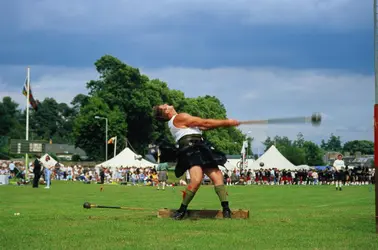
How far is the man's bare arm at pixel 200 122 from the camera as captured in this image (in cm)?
1089

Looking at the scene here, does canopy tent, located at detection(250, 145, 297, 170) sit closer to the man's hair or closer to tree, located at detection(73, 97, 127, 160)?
tree, located at detection(73, 97, 127, 160)

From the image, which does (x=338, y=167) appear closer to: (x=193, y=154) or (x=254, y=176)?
(x=254, y=176)

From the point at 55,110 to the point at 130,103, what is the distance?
104383 mm

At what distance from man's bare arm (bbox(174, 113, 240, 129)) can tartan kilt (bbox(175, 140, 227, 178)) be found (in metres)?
0.37

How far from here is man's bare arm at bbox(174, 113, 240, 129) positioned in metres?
10.9

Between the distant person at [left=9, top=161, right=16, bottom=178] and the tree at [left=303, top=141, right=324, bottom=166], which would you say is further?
the tree at [left=303, top=141, right=324, bottom=166]

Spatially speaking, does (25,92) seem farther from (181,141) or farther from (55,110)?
(55,110)

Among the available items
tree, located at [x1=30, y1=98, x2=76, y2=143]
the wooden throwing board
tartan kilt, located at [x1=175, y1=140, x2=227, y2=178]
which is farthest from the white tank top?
tree, located at [x1=30, y1=98, x2=76, y2=143]

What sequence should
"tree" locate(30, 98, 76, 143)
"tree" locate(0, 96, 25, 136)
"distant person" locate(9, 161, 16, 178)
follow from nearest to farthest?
1. "distant person" locate(9, 161, 16, 178)
2. "tree" locate(0, 96, 25, 136)
3. "tree" locate(30, 98, 76, 143)

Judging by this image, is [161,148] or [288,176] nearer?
[161,148]

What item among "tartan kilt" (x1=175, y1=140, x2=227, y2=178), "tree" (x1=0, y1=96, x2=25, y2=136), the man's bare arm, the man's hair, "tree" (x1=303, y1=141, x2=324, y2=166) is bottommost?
"tartan kilt" (x1=175, y1=140, x2=227, y2=178)

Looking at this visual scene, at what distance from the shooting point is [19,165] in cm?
6506

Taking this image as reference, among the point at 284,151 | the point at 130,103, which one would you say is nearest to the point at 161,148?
the point at 130,103

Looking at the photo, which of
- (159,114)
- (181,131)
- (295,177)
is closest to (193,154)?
(181,131)
